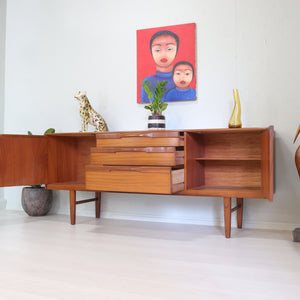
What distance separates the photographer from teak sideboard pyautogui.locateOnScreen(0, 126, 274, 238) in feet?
7.13

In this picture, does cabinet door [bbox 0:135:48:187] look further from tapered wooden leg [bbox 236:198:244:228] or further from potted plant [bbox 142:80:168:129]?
tapered wooden leg [bbox 236:198:244:228]

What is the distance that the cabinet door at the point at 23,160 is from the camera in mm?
2469

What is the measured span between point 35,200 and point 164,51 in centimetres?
162

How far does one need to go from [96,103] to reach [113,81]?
24 centimetres

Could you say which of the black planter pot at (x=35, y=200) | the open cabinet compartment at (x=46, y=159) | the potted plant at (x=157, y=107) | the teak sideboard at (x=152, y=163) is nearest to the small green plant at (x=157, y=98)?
the potted plant at (x=157, y=107)

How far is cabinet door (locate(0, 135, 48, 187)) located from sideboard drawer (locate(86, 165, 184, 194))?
1.86 feet

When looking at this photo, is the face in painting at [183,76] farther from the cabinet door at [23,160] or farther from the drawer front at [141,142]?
the cabinet door at [23,160]

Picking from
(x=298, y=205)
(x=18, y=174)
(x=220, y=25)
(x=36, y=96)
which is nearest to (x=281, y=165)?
(x=298, y=205)

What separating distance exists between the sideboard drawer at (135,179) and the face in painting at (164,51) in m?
0.92

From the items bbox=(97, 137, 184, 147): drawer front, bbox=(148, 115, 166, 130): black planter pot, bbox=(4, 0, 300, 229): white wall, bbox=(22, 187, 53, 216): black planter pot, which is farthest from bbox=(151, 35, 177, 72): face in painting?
bbox=(22, 187, 53, 216): black planter pot

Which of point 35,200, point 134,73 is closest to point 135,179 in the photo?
point 134,73

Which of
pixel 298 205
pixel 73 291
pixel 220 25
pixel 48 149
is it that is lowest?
pixel 73 291

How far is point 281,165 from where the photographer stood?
247 centimetres

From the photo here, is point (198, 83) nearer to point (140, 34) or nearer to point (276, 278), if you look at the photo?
point (140, 34)
